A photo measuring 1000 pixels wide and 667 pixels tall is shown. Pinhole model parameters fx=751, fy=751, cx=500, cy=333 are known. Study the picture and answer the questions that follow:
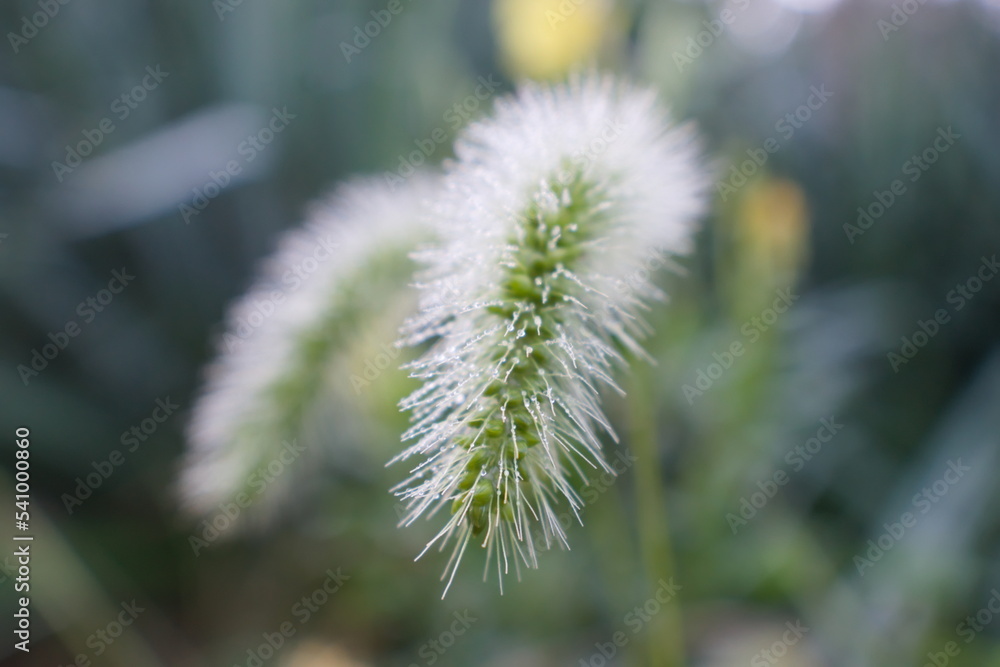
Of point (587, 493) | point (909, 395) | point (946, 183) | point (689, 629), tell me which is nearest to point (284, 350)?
point (587, 493)

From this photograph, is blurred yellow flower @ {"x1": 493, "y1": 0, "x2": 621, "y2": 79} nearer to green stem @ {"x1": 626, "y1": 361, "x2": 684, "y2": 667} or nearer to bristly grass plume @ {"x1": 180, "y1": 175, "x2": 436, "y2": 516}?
bristly grass plume @ {"x1": 180, "y1": 175, "x2": 436, "y2": 516}

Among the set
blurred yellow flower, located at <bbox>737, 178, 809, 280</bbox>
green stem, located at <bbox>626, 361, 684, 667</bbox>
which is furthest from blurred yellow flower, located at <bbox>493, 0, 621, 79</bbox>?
green stem, located at <bbox>626, 361, 684, 667</bbox>

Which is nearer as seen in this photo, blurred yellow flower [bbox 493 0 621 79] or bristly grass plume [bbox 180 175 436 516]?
bristly grass plume [bbox 180 175 436 516]

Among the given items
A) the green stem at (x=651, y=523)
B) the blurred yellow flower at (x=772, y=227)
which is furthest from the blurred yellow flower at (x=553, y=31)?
the green stem at (x=651, y=523)

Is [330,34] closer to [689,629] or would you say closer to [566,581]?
[566,581]

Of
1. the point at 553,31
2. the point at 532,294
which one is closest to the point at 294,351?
the point at 532,294

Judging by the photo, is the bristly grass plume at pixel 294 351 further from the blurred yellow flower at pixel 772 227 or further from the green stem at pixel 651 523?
the blurred yellow flower at pixel 772 227

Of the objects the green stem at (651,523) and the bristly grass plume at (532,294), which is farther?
the green stem at (651,523)
